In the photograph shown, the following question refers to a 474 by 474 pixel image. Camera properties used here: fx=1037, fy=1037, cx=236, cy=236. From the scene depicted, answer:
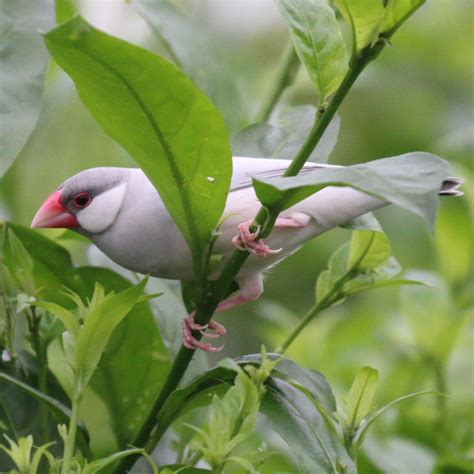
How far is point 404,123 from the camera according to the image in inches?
157

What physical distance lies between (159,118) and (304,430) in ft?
1.33

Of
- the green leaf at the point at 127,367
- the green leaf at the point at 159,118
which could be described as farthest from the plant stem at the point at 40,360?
the green leaf at the point at 159,118

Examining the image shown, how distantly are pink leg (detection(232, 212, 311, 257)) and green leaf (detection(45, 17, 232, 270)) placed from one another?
2.1 inches

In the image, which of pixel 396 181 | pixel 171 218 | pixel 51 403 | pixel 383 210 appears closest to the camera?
pixel 396 181

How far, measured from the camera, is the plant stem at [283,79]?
1976 millimetres

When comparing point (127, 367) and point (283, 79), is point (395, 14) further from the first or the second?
point (283, 79)

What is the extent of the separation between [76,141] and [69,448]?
255 cm

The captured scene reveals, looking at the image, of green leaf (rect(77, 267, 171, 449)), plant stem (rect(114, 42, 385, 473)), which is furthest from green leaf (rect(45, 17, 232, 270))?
green leaf (rect(77, 267, 171, 449))

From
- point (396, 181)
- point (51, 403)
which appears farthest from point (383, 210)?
point (396, 181)

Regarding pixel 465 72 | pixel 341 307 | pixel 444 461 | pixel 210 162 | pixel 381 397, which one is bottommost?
pixel 341 307

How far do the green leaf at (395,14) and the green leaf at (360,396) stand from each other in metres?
0.41

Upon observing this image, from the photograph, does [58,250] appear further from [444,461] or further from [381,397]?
[381,397]

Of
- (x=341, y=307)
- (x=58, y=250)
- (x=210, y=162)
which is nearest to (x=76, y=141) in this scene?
(x=341, y=307)

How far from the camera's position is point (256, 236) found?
3.94 feet
